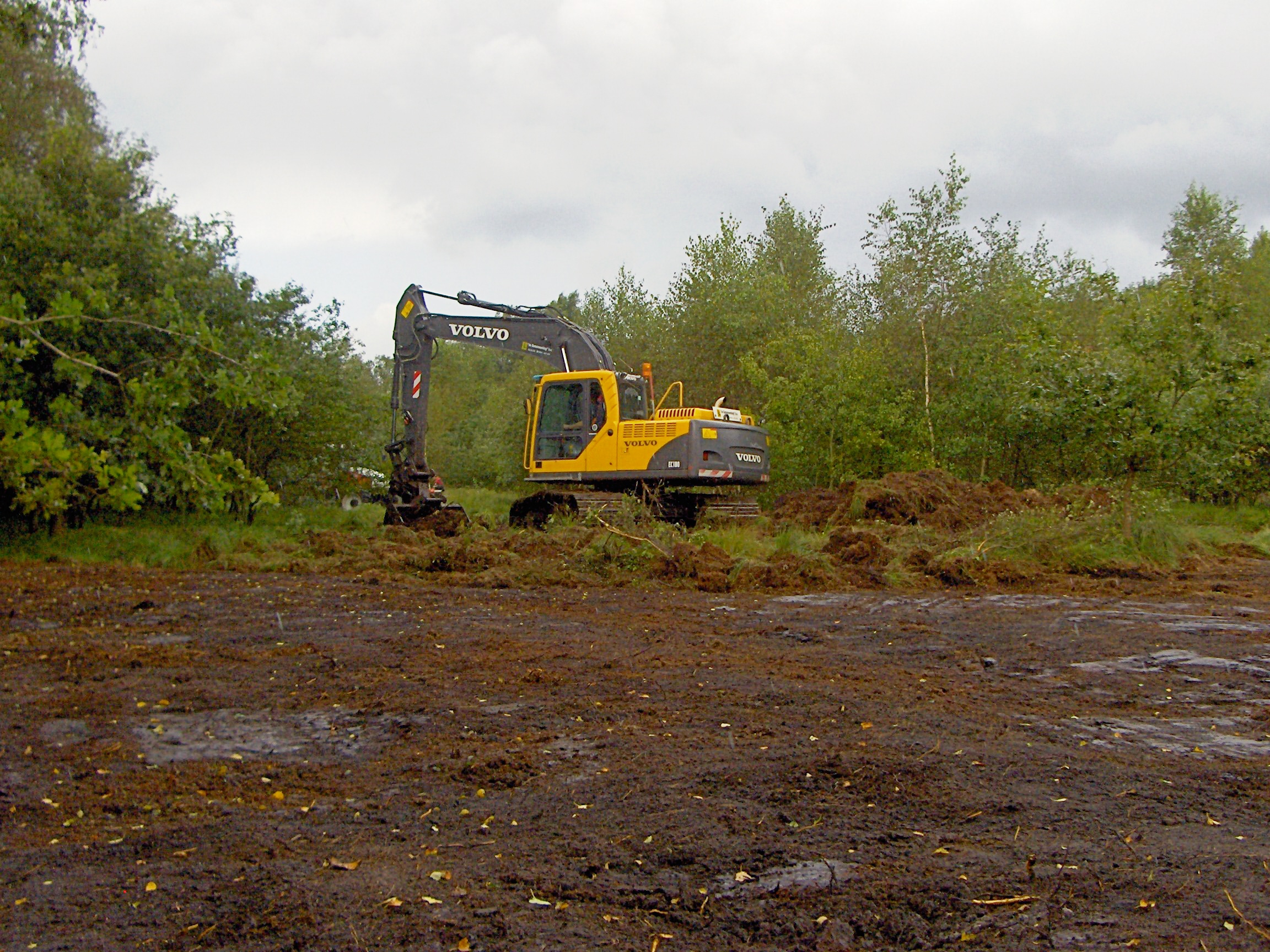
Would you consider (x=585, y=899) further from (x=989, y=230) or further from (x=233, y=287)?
(x=989, y=230)

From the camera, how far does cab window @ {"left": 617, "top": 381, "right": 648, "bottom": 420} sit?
16.5 metres

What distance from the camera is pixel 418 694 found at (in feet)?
19.2

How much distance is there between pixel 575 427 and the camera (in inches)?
658

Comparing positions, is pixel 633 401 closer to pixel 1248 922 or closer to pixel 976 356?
pixel 976 356

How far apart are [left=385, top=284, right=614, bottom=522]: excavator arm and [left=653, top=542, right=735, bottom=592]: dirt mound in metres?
5.33

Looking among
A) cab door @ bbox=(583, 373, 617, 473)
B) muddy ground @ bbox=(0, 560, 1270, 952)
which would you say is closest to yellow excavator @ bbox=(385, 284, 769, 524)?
cab door @ bbox=(583, 373, 617, 473)

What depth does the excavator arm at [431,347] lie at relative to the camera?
53.1 feet

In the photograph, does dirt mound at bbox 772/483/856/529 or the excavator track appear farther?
dirt mound at bbox 772/483/856/529

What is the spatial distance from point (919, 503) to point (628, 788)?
13.3 metres

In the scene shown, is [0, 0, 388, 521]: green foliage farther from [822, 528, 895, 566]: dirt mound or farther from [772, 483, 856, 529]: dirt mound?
[772, 483, 856, 529]: dirt mound

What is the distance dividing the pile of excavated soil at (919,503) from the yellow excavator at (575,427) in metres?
1.54

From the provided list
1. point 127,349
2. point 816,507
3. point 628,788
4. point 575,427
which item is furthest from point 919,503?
point 628,788

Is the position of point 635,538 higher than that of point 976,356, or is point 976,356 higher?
point 976,356

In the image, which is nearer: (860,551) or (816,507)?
(860,551)
